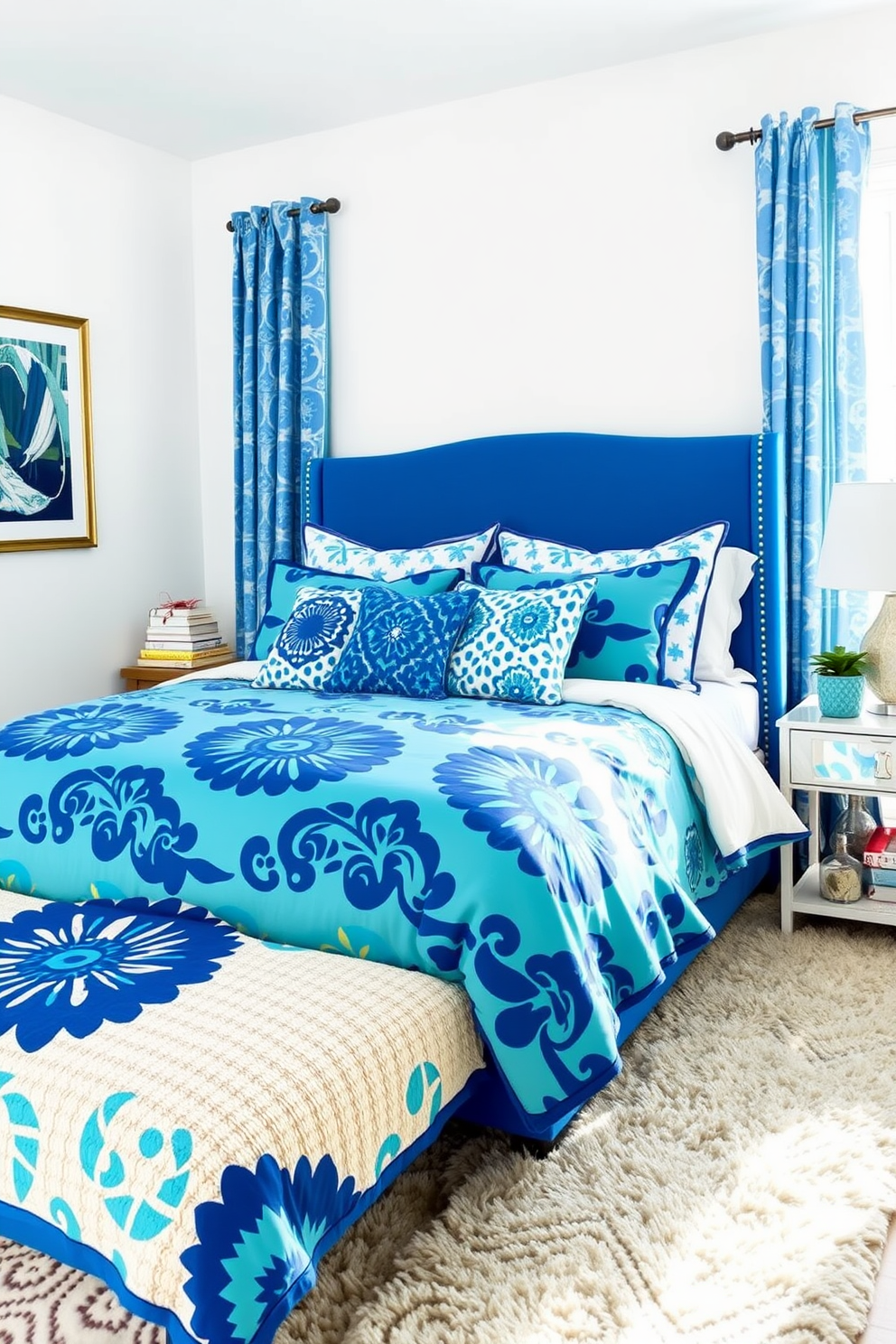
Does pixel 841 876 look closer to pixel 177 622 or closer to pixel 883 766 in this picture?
pixel 883 766

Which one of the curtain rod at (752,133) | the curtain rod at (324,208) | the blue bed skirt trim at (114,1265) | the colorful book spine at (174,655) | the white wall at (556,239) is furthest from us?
the colorful book spine at (174,655)

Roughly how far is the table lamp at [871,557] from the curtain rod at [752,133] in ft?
3.73

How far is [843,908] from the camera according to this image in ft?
9.82

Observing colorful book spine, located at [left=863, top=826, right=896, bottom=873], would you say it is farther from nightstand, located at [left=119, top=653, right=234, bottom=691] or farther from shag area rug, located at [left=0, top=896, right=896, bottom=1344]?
nightstand, located at [left=119, top=653, right=234, bottom=691]

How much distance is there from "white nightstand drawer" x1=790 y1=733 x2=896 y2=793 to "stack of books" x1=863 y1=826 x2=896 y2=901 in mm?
188

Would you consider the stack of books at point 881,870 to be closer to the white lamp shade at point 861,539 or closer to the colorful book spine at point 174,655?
the white lamp shade at point 861,539

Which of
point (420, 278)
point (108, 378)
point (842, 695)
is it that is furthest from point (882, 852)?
point (108, 378)

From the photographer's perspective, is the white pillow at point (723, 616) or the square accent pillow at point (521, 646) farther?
the white pillow at point (723, 616)

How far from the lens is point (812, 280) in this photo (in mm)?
3309

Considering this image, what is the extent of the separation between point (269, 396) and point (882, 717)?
2.53m

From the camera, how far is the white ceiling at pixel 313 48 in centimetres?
324

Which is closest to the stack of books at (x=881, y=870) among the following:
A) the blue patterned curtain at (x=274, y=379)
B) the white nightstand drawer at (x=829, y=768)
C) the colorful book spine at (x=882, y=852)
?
the colorful book spine at (x=882, y=852)

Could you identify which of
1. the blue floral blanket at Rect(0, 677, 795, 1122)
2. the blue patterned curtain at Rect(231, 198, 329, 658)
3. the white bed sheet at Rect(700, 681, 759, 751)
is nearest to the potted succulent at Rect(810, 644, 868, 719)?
the white bed sheet at Rect(700, 681, 759, 751)

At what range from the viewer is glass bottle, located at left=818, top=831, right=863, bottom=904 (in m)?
3.03
